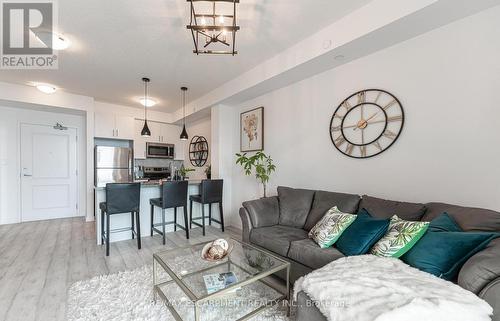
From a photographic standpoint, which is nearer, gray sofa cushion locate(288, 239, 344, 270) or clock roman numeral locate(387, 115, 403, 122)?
gray sofa cushion locate(288, 239, 344, 270)

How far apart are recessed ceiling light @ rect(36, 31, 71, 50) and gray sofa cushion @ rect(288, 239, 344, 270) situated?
3.33 metres

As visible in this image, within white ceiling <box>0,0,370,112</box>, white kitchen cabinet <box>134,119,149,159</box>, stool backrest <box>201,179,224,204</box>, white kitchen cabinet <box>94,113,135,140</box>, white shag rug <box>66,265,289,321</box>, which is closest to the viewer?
white shag rug <box>66,265,289,321</box>

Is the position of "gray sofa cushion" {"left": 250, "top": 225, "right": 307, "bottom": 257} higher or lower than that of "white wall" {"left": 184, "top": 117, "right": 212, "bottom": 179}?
lower

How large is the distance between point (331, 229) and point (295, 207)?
761 millimetres

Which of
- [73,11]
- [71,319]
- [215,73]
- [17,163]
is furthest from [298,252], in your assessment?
[17,163]

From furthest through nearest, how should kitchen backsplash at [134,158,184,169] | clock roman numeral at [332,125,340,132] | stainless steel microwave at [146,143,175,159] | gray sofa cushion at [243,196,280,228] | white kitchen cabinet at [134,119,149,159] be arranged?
1. kitchen backsplash at [134,158,184,169]
2. stainless steel microwave at [146,143,175,159]
3. white kitchen cabinet at [134,119,149,159]
4. clock roman numeral at [332,125,340,132]
5. gray sofa cushion at [243,196,280,228]

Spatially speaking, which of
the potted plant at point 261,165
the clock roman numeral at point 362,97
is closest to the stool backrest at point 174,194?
the potted plant at point 261,165

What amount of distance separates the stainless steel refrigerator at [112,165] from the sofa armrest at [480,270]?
18.3 ft

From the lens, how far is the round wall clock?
229 centimetres

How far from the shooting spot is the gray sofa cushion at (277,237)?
2.17m

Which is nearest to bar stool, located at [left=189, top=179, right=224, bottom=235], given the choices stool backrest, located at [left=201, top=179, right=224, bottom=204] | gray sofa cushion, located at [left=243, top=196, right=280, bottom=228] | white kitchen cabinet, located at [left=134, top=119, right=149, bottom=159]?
stool backrest, located at [left=201, top=179, right=224, bottom=204]

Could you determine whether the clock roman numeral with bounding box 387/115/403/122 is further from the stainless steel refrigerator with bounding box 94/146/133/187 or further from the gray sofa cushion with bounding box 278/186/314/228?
the stainless steel refrigerator with bounding box 94/146/133/187

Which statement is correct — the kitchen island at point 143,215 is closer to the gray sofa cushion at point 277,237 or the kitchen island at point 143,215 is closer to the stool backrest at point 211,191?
the stool backrest at point 211,191

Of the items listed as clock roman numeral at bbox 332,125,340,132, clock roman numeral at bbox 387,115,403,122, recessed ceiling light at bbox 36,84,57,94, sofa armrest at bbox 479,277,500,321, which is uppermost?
recessed ceiling light at bbox 36,84,57,94
